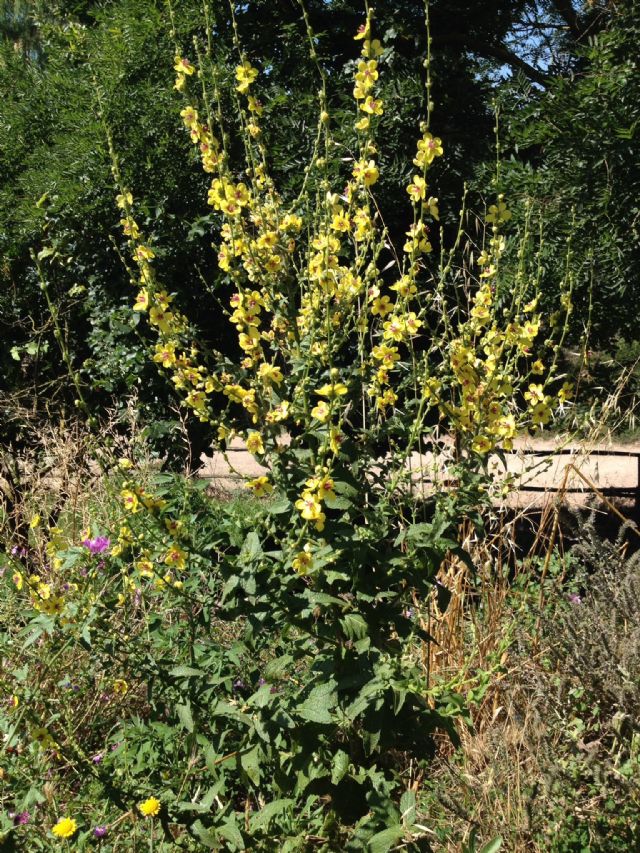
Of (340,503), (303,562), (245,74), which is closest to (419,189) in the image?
(245,74)

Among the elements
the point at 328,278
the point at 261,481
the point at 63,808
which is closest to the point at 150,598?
the point at 63,808

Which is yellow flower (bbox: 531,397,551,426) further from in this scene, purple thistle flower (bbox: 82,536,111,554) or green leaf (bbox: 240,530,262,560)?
purple thistle flower (bbox: 82,536,111,554)

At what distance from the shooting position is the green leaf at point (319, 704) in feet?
6.37

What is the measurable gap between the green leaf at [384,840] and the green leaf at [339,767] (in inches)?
6.5

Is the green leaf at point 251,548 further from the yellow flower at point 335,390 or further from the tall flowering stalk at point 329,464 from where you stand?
the yellow flower at point 335,390

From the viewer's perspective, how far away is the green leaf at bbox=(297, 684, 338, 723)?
194cm

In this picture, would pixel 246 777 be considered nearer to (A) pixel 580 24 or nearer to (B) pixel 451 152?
(B) pixel 451 152

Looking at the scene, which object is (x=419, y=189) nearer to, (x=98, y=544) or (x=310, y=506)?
(x=310, y=506)

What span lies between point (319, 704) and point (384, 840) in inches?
12.7

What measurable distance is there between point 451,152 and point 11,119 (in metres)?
2.74

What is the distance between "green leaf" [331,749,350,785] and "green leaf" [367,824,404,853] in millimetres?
165

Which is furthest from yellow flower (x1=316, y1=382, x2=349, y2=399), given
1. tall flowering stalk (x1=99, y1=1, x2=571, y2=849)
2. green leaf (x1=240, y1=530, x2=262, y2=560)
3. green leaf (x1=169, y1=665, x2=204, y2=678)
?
green leaf (x1=169, y1=665, x2=204, y2=678)

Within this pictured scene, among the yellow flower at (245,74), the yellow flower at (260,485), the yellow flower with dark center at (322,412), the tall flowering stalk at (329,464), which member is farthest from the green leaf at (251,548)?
the yellow flower at (245,74)

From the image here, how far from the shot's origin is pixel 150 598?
333cm
